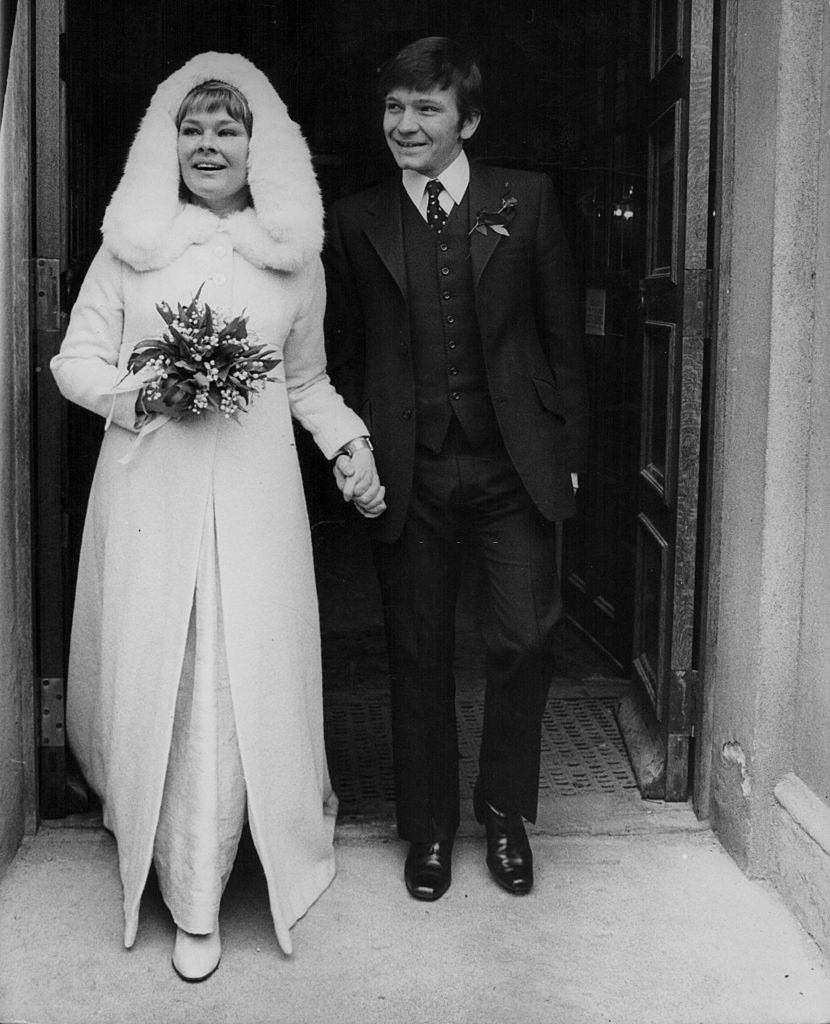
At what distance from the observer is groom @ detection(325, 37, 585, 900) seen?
11.5 ft

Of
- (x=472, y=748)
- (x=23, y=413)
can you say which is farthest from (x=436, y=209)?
(x=472, y=748)

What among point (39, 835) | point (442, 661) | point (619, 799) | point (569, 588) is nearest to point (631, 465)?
point (569, 588)

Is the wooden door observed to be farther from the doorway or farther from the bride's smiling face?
the bride's smiling face

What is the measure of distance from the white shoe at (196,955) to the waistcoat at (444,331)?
4.51ft

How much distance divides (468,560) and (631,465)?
6.45 ft

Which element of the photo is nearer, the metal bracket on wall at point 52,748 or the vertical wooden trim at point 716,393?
the vertical wooden trim at point 716,393

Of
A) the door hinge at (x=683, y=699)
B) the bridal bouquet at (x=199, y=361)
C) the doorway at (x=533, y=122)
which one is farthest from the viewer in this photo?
the doorway at (x=533, y=122)

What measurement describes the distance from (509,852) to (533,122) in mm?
3343

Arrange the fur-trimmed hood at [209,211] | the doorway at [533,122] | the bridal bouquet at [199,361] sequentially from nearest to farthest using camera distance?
the bridal bouquet at [199,361] → the fur-trimmed hood at [209,211] → the doorway at [533,122]

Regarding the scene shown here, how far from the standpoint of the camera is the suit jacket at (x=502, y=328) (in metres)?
3.50

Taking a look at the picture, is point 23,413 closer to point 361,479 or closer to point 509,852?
point 361,479

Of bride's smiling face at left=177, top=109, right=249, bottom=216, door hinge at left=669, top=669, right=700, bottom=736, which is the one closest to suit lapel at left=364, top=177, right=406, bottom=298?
bride's smiling face at left=177, top=109, right=249, bottom=216

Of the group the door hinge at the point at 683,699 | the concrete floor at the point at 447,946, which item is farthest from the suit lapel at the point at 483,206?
the concrete floor at the point at 447,946

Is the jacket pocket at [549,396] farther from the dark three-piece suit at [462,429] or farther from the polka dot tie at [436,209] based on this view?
the polka dot tie at [436,209]
